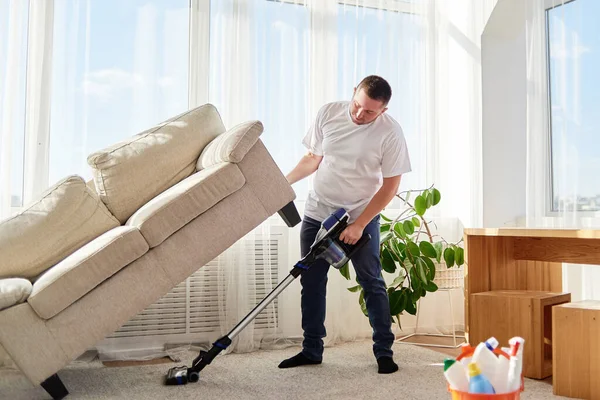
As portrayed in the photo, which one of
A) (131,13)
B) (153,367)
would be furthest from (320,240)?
(131,13)

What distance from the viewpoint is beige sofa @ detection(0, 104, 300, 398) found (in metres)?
2.30

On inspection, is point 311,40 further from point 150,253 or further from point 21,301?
point 21,301

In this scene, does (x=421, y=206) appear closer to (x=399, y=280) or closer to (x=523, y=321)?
(x=399, y=280)

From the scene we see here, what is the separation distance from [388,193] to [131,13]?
5.96 feet

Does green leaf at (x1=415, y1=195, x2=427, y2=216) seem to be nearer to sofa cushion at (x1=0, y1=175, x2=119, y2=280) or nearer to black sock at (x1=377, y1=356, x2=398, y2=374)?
black sock at (x1=377, y1=356, x2=398, y2=374)

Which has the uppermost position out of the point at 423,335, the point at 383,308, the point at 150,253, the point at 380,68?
the point at 380,68

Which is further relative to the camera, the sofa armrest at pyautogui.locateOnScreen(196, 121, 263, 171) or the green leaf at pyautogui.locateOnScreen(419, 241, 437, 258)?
the green leaf at pyautogui.locateOnScreen(419, 241, 437, 258)

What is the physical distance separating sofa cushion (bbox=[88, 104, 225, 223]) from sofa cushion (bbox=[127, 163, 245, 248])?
0.40m

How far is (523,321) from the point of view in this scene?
2859mm

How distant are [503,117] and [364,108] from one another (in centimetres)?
188

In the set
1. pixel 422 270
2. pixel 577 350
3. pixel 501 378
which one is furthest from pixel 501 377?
pixel 422 270

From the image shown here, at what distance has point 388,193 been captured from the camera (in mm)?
2850

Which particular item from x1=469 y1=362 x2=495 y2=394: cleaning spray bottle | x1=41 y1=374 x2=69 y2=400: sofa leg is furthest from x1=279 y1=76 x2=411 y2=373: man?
x1=469 y1=362 x2=495 y2=394: cleaning spray bottle

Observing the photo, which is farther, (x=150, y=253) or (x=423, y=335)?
(x=423, y=335)
